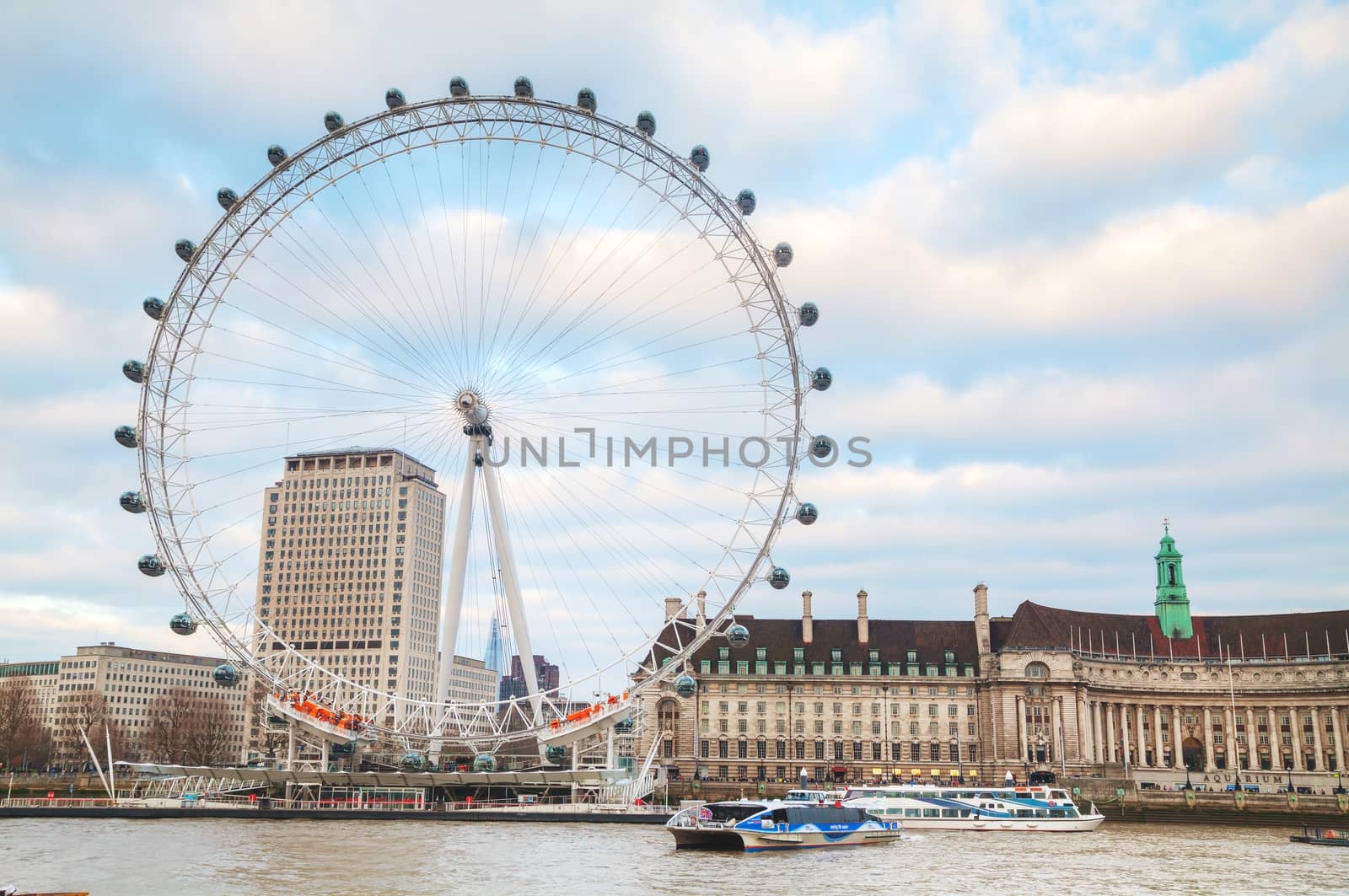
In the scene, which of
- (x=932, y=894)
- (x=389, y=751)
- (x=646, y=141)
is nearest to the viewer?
(x=932, y=894)

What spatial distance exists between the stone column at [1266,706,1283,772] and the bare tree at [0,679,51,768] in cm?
12244

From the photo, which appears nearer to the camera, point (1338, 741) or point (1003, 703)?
point (1003, 703)

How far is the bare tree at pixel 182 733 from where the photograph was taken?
442 feet

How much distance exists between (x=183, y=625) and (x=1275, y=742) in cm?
9891

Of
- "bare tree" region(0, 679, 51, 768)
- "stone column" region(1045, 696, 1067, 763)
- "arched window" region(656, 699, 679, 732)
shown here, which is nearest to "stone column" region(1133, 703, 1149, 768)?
"stone column" region(1045, 696, 1067, 763)

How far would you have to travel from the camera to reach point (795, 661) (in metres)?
121

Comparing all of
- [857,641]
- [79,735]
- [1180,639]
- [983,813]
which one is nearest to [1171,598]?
[1180,639]

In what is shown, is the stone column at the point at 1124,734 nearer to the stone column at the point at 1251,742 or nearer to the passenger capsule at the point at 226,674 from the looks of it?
the stone column at the point at 1251,742

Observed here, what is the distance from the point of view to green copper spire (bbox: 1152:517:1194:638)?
425 feet

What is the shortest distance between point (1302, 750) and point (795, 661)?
48.0 meters

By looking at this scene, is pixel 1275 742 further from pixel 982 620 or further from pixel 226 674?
pixel 226 674

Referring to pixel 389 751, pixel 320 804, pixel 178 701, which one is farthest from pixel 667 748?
pixel 178 701

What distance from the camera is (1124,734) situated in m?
121

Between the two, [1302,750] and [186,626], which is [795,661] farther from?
[186,626]
